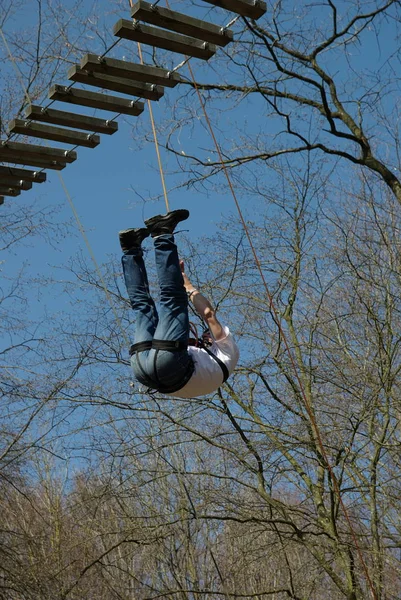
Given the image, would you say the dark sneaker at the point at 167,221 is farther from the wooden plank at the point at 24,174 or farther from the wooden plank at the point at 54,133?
the wooden plank at the point at 24,174

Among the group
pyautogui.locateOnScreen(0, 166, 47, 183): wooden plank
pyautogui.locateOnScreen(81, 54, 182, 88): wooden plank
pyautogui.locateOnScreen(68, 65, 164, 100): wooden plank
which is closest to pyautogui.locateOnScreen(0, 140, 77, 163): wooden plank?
pyautogui.locateOnScreen(0, 166, 47, 183): wooden plank

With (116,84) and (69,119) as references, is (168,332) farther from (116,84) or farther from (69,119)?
(69,119)

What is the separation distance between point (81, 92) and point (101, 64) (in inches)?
19.2

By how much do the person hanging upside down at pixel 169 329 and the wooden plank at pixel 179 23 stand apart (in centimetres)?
121

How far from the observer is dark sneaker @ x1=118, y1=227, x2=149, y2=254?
5.85 metres

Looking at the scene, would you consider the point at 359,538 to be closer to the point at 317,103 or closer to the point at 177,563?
the point at 177,563

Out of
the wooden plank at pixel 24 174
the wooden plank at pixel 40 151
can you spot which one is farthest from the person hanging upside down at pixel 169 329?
the wooden plank at pixel 24 174

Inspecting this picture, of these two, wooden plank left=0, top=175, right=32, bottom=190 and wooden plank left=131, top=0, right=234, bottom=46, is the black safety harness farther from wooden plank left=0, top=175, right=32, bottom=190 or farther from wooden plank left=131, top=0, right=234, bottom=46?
wooden plank left=0, top=175, right=32, bottom=190

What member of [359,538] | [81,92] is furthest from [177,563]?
[81,92]

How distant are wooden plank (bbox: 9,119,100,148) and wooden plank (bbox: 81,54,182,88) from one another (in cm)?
96

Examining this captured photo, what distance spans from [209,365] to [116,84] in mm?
2191

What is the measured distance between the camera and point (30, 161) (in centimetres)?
729

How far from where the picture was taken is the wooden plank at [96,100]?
6395 mm

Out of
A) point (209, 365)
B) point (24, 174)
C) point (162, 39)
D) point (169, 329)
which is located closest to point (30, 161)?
point (24, 174)
